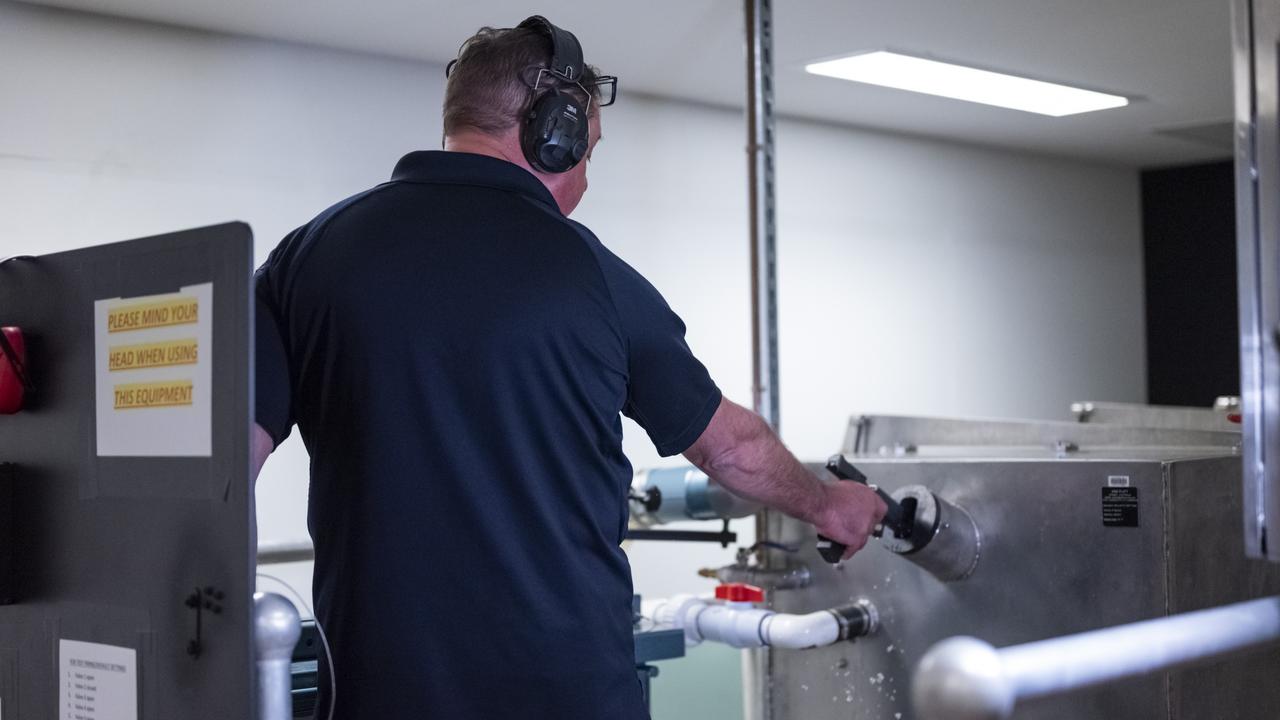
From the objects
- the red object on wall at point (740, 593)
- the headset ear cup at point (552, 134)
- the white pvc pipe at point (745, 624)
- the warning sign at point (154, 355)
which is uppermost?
the headset ear cup at point (552, 134)

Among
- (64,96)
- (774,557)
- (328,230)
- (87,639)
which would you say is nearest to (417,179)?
(328,230)

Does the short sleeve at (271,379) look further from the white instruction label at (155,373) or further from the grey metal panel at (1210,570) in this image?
the grey metal panel at (1210,570)

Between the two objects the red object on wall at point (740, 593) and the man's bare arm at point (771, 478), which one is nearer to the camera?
the man's bare arm at point (771, 478)

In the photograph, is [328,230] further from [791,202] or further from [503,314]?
[791,202]

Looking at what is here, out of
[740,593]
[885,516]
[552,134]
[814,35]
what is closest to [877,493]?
[885,516]

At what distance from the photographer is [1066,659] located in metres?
0.65

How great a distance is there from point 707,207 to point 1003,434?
246 cm

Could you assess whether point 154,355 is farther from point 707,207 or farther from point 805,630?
point 707,207

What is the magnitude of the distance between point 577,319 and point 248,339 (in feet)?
1.15

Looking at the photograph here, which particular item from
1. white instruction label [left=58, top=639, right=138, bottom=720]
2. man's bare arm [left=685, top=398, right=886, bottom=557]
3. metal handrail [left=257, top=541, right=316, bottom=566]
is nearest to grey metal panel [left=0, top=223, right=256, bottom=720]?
white instruction label [left=58, top=639, right=138, bottom=720]

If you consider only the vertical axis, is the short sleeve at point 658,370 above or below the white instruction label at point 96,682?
above

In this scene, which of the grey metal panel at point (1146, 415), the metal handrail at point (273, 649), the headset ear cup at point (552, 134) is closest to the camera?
the metal handrail at point (273, 649)

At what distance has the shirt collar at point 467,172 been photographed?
1.37m

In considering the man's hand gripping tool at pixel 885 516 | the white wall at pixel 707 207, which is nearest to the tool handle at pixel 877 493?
the man's hand gripping tool at pixel 885 516
